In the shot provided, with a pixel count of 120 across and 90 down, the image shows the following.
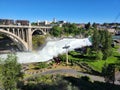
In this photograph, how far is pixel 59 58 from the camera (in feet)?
174

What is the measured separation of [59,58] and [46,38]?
30.9m

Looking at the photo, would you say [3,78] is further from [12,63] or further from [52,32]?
[52,32]

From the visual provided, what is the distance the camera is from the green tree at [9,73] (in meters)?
24.5

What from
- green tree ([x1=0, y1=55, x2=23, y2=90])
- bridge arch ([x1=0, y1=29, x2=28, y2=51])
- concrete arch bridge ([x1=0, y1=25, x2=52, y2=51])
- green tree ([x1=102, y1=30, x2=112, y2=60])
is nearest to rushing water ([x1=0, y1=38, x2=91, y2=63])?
bridge arch ([x1=0, y1=29, x2=28, y2=51])

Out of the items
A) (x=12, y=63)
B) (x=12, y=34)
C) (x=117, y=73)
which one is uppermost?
(x=12, y=34)

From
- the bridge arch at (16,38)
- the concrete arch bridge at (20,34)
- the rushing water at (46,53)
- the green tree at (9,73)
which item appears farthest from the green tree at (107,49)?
the green tree at (9,73)

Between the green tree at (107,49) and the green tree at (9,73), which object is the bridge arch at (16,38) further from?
the green tree at (9,73)

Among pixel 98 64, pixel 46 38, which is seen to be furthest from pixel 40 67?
pixel 46 38

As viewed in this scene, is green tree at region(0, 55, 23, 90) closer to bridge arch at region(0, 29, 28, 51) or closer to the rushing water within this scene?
bridge arch at region(0, 29, 28, 51)

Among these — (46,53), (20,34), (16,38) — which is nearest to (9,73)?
(16,38)

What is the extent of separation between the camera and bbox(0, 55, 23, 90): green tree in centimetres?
2446

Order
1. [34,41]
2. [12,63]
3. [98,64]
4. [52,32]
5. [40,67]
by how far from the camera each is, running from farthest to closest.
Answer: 1. [52,32]
2. [34,41]
3. [98,64]
4. [40,67]
5. [12,63]

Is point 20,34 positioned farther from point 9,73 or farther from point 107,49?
point 9,73

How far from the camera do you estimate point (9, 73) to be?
24984 mm
